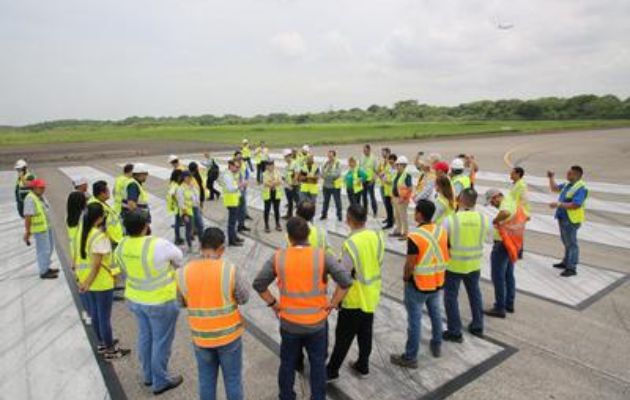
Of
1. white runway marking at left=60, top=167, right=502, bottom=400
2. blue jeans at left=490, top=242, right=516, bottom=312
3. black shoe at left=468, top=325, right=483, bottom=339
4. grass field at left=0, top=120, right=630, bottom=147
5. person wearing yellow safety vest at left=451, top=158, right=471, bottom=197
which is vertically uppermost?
grass field at left=0, top=120, right=630, bottom=147

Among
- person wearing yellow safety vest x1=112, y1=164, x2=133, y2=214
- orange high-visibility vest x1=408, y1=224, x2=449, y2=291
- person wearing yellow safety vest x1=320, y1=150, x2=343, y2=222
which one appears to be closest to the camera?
orange high-visibility vest x1=408, y1=224, x2=449, y2=291

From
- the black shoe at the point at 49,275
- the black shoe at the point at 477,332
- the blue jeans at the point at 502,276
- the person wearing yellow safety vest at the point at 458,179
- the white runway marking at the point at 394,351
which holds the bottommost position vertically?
the white runway marking at the point at 394,351

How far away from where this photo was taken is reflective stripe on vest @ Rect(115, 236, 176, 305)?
404 cm

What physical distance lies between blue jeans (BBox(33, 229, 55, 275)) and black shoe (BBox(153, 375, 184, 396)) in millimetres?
4834

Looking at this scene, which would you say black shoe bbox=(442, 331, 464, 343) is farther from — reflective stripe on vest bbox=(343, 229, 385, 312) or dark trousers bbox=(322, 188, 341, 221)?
dark trousers bbox=(322, 188, 341, 221)

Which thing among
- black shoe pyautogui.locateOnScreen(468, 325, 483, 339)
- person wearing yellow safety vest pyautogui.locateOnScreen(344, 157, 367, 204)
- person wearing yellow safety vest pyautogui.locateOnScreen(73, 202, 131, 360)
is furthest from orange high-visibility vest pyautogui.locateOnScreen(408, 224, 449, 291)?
person wearing yellow safety vest pyautogui.locateOnScreen(344, 157, 367, 204)

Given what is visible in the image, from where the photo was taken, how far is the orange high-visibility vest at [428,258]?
4535mm

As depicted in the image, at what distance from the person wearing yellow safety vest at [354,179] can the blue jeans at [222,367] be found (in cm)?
813

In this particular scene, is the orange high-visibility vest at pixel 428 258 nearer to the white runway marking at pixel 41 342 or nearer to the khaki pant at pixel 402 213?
the white runway marking at pixel 41 342

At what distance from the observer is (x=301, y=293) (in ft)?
12.0

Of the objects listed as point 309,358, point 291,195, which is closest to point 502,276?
point 309,358

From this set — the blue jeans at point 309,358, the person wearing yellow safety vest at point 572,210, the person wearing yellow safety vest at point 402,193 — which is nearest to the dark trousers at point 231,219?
the person wearing yellow safety vest at point 402,193

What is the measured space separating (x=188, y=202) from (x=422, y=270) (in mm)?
5942

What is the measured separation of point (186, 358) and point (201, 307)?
79.3 inches
